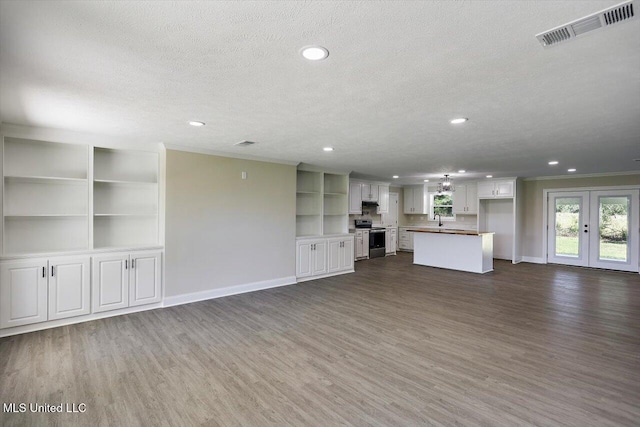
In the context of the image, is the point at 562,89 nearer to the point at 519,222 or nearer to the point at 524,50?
the point at 524,50

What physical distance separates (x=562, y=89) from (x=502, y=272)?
6152mm

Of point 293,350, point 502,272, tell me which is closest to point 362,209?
point 502,272

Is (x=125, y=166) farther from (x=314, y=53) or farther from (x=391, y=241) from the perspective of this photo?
(x=391, y=241)

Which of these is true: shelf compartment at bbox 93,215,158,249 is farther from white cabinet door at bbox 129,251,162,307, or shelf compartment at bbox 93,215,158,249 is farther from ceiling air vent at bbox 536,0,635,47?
ceiling air vent at bbox 536,0,635,47

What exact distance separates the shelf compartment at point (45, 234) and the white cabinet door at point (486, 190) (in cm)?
957

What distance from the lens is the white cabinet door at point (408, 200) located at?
11492 mm

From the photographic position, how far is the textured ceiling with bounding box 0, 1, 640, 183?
157 cm

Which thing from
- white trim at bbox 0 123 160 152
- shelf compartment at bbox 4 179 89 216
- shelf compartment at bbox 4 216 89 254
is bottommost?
shelf compartment at bbox 4 216 89 254

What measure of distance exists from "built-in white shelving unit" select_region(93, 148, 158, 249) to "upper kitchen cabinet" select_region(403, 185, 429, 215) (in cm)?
873

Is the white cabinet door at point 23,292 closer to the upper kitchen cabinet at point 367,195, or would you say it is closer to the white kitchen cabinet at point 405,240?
the upper kitchen cabinet at point 367,195

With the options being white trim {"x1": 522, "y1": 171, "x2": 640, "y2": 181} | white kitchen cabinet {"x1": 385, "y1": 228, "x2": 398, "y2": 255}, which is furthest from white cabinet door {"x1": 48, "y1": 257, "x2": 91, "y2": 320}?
white trim {"x1": 522, "y1": 171, "x2": 640, "y2": 181}

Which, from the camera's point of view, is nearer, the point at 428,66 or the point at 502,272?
the point at 428,66

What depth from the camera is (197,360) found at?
3.09 metres

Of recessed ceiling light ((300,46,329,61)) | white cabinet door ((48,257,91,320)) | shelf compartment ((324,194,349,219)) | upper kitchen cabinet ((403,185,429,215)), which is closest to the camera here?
recessed ceiling light ((300,46,329,61))
